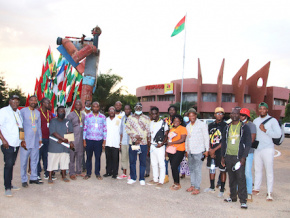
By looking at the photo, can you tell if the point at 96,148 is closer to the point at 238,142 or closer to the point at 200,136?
the point at 200,136

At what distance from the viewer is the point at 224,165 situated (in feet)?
15.2

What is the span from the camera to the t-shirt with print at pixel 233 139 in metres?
4.40

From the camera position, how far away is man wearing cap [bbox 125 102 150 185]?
18.2ft

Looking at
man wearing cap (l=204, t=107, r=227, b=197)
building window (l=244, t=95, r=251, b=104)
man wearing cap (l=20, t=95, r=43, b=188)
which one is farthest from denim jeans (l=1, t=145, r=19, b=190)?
building window (l=244, t=95, r=251, b=104)

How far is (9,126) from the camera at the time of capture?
4625mm

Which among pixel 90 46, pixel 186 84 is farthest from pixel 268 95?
pixel 90 46

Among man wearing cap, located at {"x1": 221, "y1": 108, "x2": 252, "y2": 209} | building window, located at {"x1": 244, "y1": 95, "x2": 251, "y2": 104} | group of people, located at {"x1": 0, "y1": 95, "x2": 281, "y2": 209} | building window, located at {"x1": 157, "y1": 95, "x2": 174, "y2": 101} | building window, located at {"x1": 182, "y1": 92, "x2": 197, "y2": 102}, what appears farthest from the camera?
building window, located at {"x1": 157, "y1": 95, "x2": 174, "y2": 101}

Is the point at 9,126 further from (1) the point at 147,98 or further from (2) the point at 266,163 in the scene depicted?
(1) the point at 147,98

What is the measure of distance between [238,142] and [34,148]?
397 cm

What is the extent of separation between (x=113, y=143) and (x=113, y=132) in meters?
0.26

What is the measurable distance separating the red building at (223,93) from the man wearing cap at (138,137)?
106ft

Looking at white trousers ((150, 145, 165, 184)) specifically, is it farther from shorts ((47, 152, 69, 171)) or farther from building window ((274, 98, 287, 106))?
building window ((274, 98, 287, 106))

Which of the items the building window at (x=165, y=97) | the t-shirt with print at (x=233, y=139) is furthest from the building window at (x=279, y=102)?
the t-shirt with print at (x=233, y=139)

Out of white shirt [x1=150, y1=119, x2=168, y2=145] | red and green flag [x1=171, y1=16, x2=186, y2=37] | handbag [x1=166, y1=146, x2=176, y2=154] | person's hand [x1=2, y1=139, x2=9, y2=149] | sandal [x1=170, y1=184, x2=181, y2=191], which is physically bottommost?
sandal [x1=170, y1=184, x2=181, y2=191]
